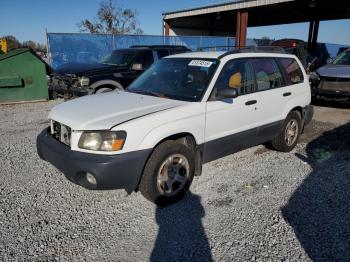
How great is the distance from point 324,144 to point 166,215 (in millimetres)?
3801

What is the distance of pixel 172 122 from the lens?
10.7 feet

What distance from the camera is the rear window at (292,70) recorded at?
4.92 metres

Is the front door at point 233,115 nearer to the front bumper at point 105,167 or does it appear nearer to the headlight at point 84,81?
the front bumper at point 105,167

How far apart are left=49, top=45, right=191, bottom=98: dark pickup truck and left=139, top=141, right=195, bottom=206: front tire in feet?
13.8

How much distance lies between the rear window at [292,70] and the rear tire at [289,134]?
0.54 m

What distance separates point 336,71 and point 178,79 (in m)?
6.62

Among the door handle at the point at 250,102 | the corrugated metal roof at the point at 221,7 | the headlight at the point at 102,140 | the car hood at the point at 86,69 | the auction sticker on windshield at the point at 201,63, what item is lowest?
the headlight at the point at 102,140

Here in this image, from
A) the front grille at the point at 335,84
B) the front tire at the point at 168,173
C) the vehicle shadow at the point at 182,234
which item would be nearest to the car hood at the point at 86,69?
the front tire at the point at 168,173

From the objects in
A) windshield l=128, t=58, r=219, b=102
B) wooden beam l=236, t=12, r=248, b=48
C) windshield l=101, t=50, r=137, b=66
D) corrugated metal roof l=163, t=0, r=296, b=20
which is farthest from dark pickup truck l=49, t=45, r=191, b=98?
wooden beam l=236, t=12, r=248, b=48

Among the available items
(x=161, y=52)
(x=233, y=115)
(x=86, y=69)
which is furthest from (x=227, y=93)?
(x=161, y=52)

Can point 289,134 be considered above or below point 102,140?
below

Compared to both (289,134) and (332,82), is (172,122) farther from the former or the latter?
(332,82)

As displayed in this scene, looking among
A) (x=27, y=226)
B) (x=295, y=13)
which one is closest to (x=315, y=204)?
(x=27, y=226)

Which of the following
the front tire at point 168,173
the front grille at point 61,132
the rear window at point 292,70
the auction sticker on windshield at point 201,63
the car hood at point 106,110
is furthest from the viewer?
the rear window at point 292,70
